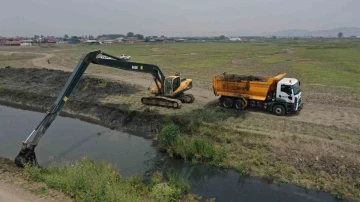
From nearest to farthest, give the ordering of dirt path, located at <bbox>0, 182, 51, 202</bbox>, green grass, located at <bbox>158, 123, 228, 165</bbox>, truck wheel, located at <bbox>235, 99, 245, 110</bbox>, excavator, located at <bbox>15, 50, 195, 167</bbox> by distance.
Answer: dirt path, located at <bbox>0, 182, 51, 202</bbox>, excavator, located at <bbox>15, 50, 195, 167</bbox>, green grass, located at <bbox>158, 123, 228, 165</bbox>, truck wheel, located at <bbox>235, 99, 245, 110</bbox>

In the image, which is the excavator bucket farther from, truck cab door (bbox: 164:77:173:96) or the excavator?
truck cab door (bbox: 164:77:173:96)

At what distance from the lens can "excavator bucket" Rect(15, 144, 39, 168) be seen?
47.5 ft

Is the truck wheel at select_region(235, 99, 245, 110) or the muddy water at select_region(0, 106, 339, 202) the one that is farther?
the truck wheel at select_region(235, 99, 245, 110)

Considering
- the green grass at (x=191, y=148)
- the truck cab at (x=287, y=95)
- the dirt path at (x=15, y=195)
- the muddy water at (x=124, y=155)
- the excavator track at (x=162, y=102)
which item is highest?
the truck cab at (x=287, y=95)

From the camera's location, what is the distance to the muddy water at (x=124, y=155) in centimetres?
1369

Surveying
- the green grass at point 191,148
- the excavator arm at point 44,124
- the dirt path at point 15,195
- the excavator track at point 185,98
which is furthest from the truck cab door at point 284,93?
the dirt path at point 15,195

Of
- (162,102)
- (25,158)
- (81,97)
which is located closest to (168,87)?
(162,102)

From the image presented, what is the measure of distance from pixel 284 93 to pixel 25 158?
53.1 feet

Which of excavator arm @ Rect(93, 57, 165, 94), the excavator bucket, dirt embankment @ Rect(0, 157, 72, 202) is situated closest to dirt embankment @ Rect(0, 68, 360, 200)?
excavator arm @ Rect(93, 57, 165, 94)

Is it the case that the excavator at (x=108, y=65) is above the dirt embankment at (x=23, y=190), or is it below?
above

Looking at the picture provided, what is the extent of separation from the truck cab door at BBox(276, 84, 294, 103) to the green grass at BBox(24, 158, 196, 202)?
10497 millimetres

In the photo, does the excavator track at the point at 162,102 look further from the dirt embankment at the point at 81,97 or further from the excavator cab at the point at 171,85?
the dirt embankment at the point at 81,97

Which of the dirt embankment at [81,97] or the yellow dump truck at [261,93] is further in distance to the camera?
the dirt embankment at [81,97]

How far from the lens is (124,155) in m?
17.9
